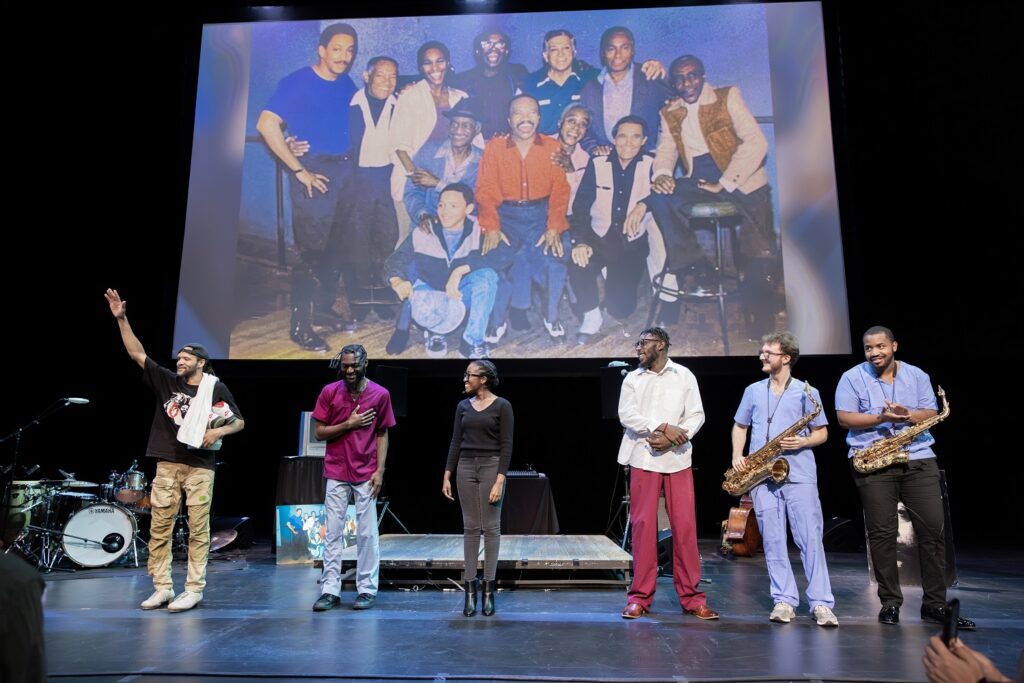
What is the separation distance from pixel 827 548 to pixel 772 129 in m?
4.37

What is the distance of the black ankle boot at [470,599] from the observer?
169 inches

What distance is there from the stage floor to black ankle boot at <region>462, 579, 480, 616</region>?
64 mm

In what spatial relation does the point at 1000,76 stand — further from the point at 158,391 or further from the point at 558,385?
the point at 158,391

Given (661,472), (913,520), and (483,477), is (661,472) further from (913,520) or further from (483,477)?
(913,520)

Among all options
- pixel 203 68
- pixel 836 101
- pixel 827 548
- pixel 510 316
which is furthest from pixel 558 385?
pixel 203 68

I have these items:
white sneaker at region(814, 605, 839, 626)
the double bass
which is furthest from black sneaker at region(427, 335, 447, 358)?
white sneaker at region(814, 605, 839, 626)

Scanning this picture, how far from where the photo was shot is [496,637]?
3.73m

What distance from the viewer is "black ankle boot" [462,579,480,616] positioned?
4305 millimetres

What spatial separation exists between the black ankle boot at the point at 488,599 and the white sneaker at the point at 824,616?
1.86 m

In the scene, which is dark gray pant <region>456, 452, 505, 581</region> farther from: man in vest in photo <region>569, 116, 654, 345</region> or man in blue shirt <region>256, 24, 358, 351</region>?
man in blue shirt <region>256, 24, 358, 351</region>

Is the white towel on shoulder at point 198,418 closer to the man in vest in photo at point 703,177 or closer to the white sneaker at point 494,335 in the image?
the white sneaker at point 494,335

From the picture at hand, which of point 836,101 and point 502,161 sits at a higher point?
point 836,101

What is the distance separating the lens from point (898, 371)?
434 cm

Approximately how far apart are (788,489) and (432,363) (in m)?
3.91
